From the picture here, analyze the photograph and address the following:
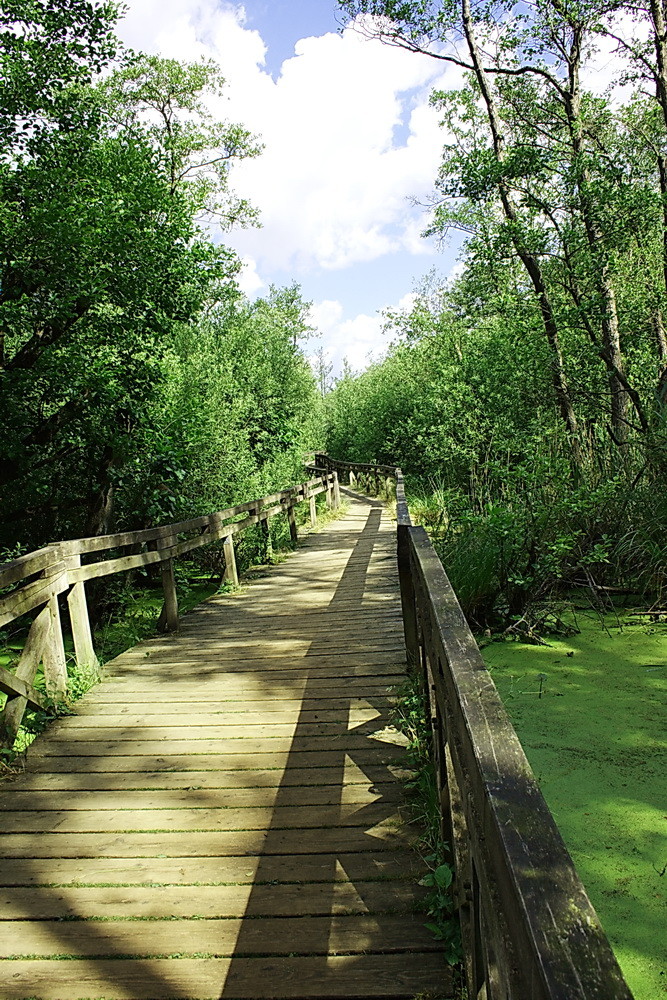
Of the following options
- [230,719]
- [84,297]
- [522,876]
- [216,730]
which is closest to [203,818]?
[216,730]

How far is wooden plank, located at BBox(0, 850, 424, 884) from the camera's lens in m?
2.48

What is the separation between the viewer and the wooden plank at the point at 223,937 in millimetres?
2131

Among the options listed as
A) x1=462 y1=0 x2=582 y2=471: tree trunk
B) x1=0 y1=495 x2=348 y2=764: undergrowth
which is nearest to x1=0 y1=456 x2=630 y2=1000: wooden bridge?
x1=0 y1=495 x2=348 y2=764: undergrowth

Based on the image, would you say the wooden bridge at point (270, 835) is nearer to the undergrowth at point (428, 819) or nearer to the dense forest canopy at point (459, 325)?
the undergrowth at point (428, 819)

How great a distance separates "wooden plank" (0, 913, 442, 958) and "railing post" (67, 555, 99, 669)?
244cm

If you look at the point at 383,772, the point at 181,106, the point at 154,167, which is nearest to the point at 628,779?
the point at 383,772

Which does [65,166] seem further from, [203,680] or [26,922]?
[26,922]

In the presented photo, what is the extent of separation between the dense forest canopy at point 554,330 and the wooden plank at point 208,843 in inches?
135

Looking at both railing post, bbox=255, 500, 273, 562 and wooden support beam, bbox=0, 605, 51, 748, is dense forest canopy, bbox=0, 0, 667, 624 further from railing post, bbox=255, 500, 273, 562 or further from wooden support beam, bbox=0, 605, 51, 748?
wooden support beam, bbox=0, 605, 51, 748

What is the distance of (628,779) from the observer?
138 inches

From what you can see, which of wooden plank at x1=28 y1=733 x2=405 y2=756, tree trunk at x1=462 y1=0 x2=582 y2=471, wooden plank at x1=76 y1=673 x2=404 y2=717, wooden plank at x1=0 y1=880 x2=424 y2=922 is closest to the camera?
wooden plank at x1=0 y1=880 x2=424 y2=922

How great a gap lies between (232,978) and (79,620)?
9.92 ft

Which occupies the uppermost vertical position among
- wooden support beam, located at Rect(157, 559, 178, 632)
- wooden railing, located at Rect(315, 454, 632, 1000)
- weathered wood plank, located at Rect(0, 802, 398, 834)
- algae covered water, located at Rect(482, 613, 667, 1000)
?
wooden railing, located at Rect(315, 454, 632, 1000)

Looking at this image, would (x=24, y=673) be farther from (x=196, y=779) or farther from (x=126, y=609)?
(x=126, y=609)
